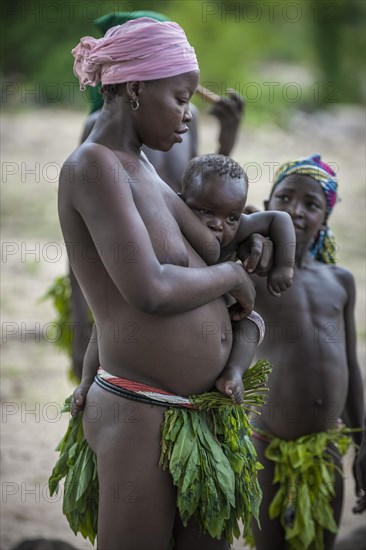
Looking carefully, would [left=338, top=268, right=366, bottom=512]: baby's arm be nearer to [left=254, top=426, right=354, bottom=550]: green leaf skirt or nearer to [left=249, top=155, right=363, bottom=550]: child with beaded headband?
[left=249, top=155, right=363, bottom=550]: child with beaded headband

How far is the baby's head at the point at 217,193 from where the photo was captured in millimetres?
2486

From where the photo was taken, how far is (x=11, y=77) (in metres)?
17.1

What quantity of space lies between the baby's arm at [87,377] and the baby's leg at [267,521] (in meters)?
1.05

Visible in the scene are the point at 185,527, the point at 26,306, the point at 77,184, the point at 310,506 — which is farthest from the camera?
the point at 26,306

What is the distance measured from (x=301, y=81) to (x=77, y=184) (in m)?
20.8

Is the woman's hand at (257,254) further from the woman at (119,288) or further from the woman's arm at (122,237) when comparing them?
the woman's arm at (122,237)

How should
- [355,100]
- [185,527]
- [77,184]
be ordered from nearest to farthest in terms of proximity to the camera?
[77,184] < [185,527] < [355,100]

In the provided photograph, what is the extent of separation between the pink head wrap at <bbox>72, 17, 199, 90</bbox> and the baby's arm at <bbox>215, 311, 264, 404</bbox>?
775mm

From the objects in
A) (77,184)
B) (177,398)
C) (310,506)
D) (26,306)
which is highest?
(77,184)

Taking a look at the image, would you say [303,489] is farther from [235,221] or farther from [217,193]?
[217,193]

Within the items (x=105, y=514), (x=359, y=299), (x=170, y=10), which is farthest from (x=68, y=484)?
(x=170, y=10)

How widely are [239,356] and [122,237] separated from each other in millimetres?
570

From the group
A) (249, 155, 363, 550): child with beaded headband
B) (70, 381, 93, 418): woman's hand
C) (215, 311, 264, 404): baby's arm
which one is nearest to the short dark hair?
(215, 311, 264, 404): baby's arm

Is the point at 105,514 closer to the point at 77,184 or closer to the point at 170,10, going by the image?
the point at 77,184
